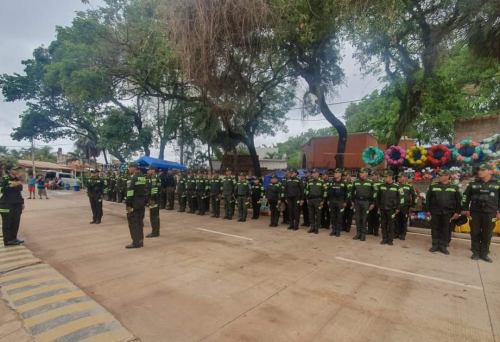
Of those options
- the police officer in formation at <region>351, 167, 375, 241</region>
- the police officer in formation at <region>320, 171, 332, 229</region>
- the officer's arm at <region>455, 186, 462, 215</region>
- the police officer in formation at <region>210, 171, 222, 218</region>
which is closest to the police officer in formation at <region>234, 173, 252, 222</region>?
the police officer in formation at <region>210, 171, 222, 218</region>

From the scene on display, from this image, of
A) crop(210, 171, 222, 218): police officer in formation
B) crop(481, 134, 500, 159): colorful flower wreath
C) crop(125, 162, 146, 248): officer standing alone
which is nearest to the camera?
crop(125, 162, 146, 248): officer standing alone

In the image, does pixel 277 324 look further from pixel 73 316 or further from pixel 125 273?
pixel 125 273

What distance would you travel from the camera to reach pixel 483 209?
18.5 feet

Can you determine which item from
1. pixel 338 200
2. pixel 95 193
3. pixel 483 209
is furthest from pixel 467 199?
pixel 95 193

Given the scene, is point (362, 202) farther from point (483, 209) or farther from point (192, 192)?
point (192, 192)

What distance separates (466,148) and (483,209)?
4.24 metres

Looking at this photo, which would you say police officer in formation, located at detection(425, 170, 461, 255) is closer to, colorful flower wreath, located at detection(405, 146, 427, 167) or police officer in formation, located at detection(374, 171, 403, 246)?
police officer in formation, located at detection(374, 171, 403, 246)

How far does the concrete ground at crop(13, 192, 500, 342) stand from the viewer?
3.13 meters

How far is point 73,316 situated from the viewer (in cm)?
330

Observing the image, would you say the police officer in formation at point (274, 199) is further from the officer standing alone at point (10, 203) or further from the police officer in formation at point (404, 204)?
the officer standing alone at point (10, 203)

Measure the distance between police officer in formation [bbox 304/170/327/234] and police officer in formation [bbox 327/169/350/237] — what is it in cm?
28

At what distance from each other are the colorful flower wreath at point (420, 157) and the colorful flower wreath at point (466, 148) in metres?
0.83

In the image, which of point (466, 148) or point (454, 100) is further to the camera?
point (454, 100)

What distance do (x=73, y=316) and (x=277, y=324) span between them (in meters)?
2.34
